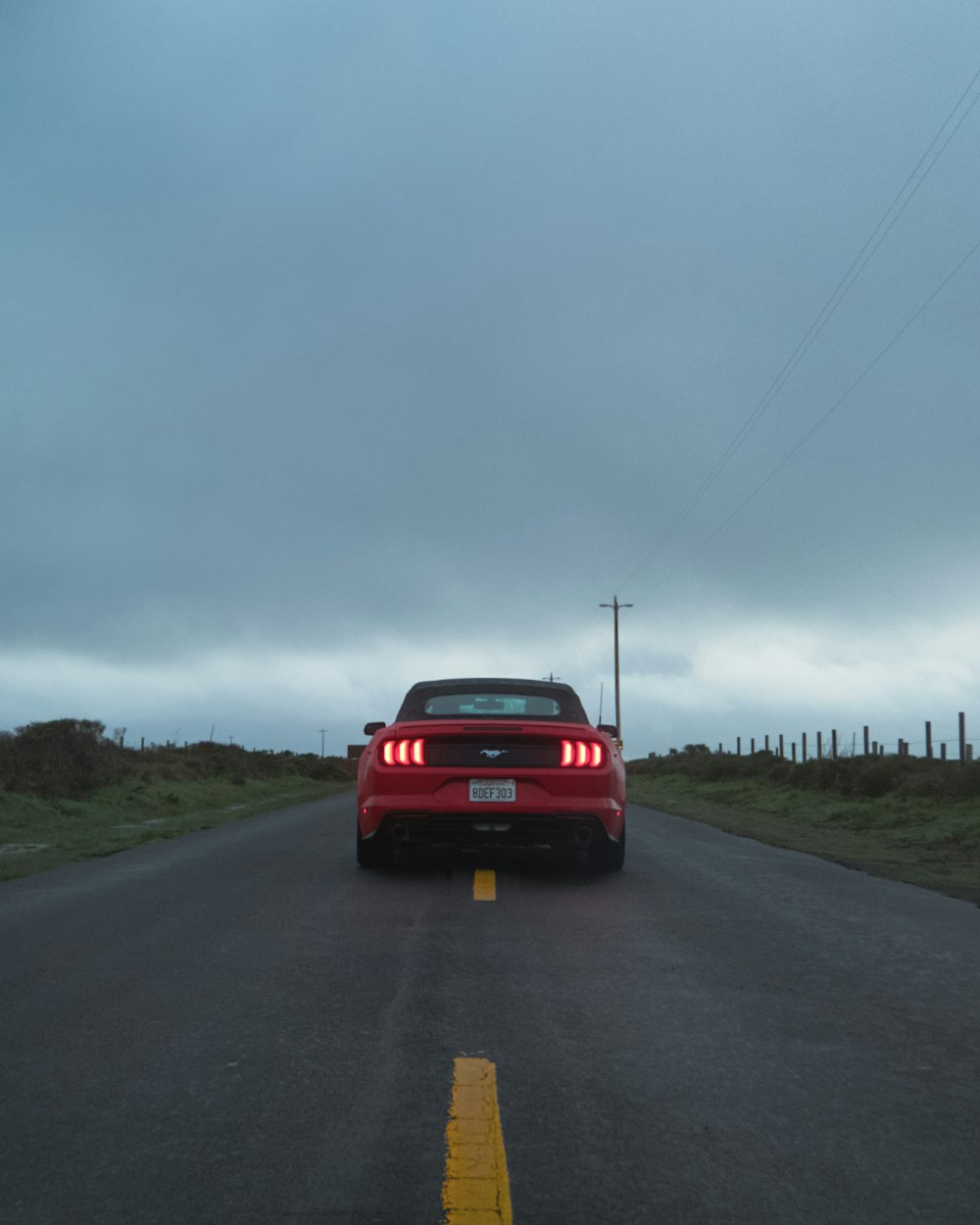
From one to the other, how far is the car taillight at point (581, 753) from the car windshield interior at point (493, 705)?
72cm

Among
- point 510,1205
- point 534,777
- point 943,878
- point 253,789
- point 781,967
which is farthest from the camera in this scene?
point 253,789

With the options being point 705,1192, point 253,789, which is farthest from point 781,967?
point 253,789

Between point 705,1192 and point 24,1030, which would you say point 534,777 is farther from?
point 705,1192

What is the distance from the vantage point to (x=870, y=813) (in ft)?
62.9

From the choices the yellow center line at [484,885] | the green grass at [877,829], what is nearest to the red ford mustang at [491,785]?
the yellow center line at [484,885]

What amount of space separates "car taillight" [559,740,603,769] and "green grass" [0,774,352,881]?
525cm

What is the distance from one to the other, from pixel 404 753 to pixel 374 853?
1.18 m

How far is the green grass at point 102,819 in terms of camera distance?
12.5m

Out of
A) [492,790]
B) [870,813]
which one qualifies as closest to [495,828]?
[492,790]

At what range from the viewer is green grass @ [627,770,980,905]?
1049cm

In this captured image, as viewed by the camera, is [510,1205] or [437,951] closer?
[510,1205]

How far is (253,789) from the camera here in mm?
37156

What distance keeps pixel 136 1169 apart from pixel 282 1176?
41cm

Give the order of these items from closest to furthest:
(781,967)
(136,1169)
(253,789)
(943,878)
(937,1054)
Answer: (136,1169), (937,1054), (781,967), (943,878), (253,789)
